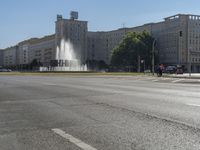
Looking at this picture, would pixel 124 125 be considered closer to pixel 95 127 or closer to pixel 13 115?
pixel 95 127

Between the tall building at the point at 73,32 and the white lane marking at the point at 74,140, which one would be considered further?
the tall building at the point at 73,32

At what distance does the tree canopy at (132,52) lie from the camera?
145 meters

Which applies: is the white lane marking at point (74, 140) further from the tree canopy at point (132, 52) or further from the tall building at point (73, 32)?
the tall building at point (73, 32)

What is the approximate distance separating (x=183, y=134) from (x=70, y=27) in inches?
7040

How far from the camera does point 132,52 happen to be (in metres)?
145

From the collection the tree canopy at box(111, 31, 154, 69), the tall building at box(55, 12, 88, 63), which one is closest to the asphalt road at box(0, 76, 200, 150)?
the tree canopy at box(111, 31, 154, 69)

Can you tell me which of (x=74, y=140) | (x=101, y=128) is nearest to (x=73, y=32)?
(x=101, y=128)

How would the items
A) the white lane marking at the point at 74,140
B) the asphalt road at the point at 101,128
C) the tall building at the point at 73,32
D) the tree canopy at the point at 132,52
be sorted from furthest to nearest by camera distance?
the tall building at the point at 73,32 < the tree canopy at the point at 132,52 < the asphalt road at the point at 101,128 < the white lane marking at the point at 74,140

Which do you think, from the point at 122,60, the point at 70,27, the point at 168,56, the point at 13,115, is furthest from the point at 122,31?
the point at 13,115

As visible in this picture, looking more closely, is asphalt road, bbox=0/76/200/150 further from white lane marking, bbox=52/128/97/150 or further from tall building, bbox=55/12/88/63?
tall building, bbox=55/12/88/63

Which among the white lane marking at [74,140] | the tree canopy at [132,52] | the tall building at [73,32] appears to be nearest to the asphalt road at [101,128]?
the white lane marking at [74,140]

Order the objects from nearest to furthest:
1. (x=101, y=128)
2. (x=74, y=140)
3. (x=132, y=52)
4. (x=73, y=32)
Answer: (x=74, y=140), (x=101, y=128), (x=132, y=52), (x=73, y=32)

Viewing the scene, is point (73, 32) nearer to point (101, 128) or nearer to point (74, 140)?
point (101, 128)

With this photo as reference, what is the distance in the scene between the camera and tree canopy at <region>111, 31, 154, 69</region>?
145125mm
